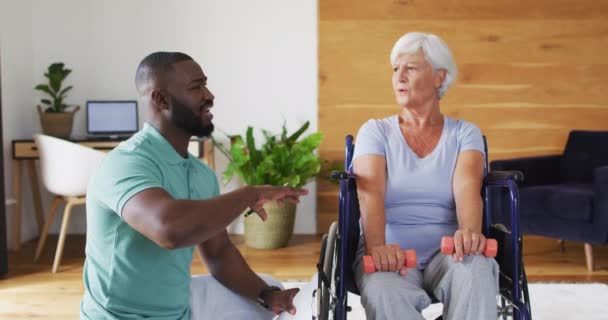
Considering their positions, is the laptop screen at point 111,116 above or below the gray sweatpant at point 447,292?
above

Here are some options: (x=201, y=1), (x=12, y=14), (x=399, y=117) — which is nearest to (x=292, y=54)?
(x=201, y=1)

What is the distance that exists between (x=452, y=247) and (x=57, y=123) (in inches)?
126

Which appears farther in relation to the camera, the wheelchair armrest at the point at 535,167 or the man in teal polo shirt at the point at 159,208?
the wheelchair armrest at the point at 535,167

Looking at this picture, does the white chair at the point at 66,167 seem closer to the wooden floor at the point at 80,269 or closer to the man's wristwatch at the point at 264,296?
the wooden floor at the point at 80,269

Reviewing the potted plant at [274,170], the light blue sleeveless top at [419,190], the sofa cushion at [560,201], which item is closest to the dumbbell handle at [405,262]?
the light blue sleeveless top at [419,190]

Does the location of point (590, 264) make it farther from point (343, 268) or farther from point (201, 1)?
point (201, 1)

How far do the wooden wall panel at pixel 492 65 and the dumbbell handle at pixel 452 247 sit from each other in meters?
2.80

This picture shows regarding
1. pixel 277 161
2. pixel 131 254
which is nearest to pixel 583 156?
pixel 277 161

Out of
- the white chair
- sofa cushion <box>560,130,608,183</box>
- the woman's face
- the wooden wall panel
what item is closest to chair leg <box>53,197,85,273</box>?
the white chair

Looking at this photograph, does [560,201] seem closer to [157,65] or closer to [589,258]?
Answer: [589,258]

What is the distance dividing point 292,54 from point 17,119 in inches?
68.9

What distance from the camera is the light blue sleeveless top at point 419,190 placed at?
1998mm

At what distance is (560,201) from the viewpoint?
3.70 meters

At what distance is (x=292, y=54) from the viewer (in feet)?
15.1
